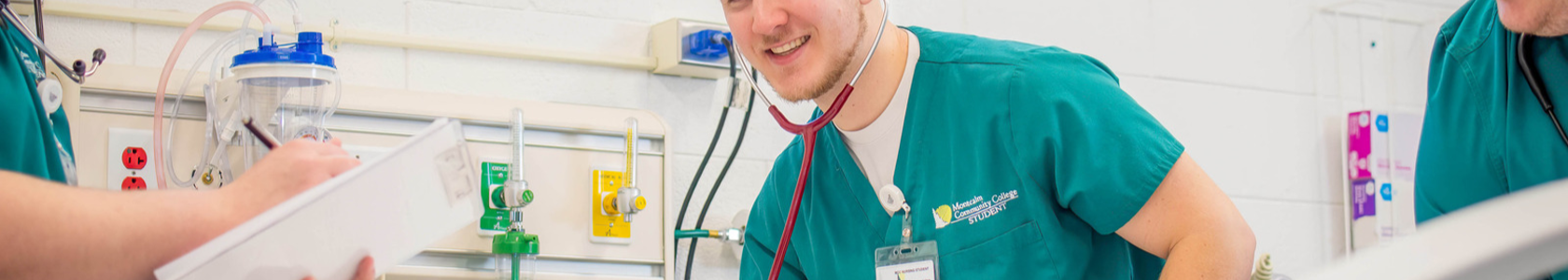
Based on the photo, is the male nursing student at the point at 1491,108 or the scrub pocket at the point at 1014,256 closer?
the scrub pocket at the point at 1014,256

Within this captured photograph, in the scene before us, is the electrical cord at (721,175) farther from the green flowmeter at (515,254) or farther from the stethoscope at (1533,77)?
the stethoscope at (1533,77)

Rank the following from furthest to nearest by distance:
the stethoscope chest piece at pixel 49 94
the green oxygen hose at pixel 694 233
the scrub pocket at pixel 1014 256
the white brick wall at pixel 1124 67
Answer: the green oxygen hose at pixel 694 233, the white brick wall at pixel 1124 67, the scrub pocket at pixel 1014 256, the stethoscope chest piece at pixel 49 94

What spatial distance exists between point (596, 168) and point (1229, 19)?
1.60 m

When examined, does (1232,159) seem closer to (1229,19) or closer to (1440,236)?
(1229,19)

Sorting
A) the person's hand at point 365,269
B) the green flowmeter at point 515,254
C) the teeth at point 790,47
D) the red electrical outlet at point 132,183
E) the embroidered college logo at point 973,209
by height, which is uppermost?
the teeth at point 790,47

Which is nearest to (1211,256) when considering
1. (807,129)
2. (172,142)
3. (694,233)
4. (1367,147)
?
(807,129)

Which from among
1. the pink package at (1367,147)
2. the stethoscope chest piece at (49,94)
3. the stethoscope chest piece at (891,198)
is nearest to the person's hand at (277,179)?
the stethoscope chest piece at (49,94)

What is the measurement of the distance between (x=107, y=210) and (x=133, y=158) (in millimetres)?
1023

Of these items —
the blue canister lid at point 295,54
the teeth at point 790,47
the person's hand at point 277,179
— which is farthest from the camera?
the blue canister lid at point 295,54

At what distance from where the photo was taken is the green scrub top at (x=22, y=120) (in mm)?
971

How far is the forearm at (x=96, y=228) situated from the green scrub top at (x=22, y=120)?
0.47ft

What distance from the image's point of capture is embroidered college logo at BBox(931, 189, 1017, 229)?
141cm

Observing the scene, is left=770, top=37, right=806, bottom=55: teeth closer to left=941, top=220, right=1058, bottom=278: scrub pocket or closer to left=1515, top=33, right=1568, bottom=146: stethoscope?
left=941, top=220, right=1058, bottom=278: scrub pocket

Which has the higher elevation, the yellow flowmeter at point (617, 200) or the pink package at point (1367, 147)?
the pink package at point (1367, 147)
